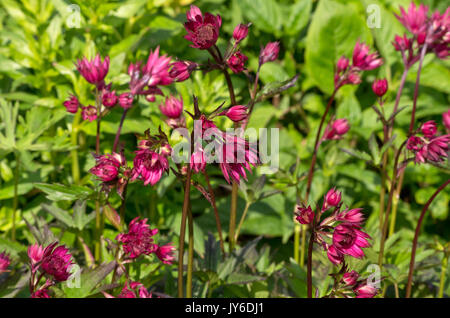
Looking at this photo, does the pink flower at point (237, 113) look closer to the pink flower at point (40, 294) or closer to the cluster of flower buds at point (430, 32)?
the pink flower at point (40, 294)

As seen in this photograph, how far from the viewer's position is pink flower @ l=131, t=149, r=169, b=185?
44.1 inches

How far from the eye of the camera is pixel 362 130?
7.66 ft

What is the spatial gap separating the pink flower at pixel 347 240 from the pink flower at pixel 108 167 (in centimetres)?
55

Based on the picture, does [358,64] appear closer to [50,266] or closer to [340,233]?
[340,233]

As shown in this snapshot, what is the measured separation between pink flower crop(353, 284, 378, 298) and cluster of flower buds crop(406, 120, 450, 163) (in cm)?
41

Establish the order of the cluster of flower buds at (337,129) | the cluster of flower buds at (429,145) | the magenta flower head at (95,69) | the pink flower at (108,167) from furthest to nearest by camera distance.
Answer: the cluster of flower buds at (337,129)
the magenta flower head at (95,69)
the cluster of flower buds at (429,145)
the pink flower at (108,167)

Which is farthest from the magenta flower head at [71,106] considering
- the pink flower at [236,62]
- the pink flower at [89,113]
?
the pink flower at [236,62]

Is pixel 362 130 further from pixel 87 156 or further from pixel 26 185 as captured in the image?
pixel 26 185

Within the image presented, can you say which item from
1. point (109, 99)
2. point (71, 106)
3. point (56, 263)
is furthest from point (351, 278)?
point (71, 106)

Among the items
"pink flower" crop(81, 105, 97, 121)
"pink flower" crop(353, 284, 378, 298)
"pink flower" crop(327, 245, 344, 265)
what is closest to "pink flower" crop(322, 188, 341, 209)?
"pink flower" crop(327, 245, 344, 265)

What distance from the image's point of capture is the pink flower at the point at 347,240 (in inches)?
43.9

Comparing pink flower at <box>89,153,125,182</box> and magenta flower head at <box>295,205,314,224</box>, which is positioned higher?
pink flower at <box>89,153,125,182</box>

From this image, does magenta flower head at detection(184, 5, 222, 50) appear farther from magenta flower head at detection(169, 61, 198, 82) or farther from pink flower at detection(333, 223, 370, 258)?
pink flower at detection(333, 223, 370, 258)

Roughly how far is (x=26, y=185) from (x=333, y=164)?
4.11 feet
